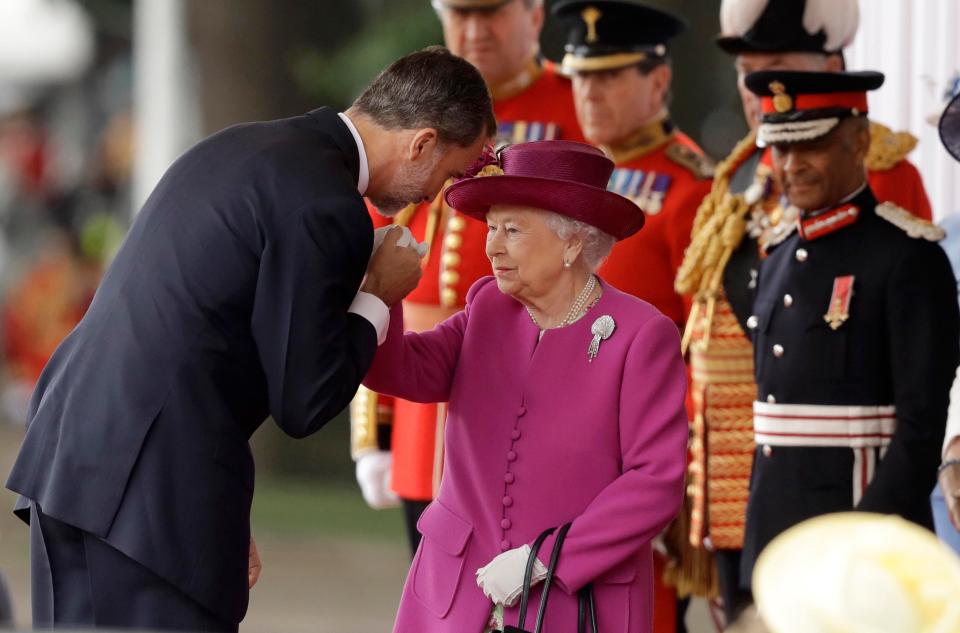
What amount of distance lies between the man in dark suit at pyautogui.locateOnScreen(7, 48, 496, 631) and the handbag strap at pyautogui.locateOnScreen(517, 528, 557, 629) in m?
0.40

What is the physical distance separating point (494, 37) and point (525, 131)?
Result: 0.26 metres

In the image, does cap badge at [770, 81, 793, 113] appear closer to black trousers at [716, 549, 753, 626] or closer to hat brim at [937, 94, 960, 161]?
hat brim at [937, 94, 960, 161]

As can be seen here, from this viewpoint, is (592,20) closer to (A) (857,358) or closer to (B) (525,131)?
(B) (525,131)

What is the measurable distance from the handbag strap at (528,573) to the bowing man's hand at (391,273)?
455 millimetres

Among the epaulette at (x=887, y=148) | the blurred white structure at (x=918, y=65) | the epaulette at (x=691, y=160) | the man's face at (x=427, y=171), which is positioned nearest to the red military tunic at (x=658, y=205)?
the epaulette at (x=691, y=160)

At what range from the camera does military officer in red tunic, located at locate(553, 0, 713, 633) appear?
3.91m

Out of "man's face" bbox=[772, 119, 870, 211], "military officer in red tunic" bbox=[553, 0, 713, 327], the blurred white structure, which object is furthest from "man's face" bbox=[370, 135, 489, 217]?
the blurred white structure

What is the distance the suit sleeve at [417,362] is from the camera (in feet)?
8.79

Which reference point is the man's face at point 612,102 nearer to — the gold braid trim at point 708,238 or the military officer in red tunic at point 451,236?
the military officer in red tunic at point 451,236

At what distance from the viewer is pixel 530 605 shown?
2598 millimetres

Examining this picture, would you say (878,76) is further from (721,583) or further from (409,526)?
(409,526)

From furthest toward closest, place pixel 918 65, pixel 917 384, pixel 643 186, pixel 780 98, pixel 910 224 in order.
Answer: pixel 918 65 < pixel 643 186 < pixel 780 98 < pixel 910 224 < pixel 917 384

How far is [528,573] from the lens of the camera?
8.34 feet

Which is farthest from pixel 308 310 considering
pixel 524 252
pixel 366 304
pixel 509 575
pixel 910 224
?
pixel 910 224
